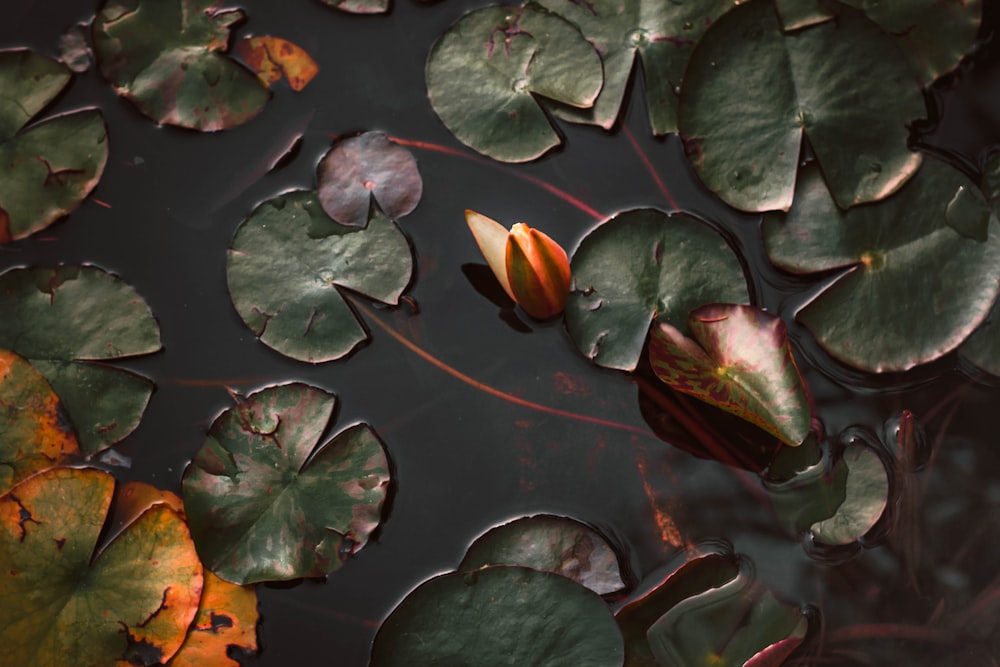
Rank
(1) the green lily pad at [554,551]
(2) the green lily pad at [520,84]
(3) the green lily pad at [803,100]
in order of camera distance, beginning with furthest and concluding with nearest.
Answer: (2) the green lily pad at [520,84] → (3) the green lily pad at [803,100] → (1) the green lily pad at [554,551]

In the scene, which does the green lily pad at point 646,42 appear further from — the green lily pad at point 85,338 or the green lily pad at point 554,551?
the green lily pad at point 85,338

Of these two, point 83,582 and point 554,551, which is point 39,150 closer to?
point 83,582

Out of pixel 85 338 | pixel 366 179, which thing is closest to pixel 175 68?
pixel 366 179

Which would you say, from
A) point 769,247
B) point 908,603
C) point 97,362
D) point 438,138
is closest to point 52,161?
point 97,362

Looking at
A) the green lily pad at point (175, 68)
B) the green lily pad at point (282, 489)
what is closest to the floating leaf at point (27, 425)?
the green lily pad at point (282, 489)

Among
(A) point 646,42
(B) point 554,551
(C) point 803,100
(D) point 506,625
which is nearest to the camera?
(D) point 506,625

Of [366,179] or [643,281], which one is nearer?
[643,281]
